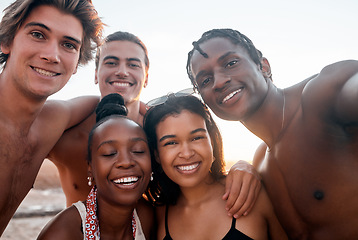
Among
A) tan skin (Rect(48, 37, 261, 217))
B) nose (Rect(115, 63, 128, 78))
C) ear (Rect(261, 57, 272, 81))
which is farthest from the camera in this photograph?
nose (Rect(115, 63, 128, 78))

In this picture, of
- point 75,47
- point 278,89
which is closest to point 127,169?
point 75,47

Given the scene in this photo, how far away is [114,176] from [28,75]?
48.0 inches

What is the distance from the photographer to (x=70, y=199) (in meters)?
3.99

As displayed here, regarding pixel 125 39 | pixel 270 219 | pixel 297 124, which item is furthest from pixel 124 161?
pixel 125 39

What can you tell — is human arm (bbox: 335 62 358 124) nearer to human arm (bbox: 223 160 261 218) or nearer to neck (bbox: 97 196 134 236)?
human arm (bbox: 223 160 261 218)

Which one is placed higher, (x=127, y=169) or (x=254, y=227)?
(x=127, y=169)

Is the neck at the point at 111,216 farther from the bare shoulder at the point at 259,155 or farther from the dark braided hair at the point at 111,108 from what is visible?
the bare shoulder at the point at 259,155

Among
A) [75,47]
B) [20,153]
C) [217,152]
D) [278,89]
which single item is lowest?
[217,152]

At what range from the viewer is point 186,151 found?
8.63ft

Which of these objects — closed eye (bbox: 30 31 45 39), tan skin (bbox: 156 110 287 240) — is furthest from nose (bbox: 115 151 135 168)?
closed eye (bbox: 30 31 45 39)

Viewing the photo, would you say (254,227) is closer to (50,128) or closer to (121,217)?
(121,217)

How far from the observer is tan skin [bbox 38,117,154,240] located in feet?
8.34

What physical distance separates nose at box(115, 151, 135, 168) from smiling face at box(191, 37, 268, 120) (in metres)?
0.93

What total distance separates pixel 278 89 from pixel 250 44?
0.61m
